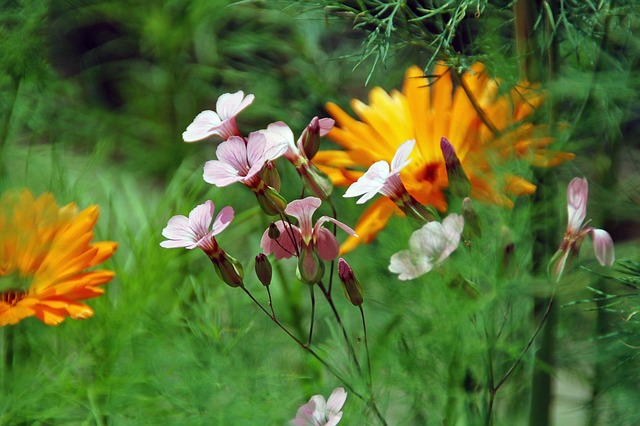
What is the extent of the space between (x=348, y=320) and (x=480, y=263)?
12 centimetres

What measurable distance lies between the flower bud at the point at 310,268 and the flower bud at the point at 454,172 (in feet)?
0.25

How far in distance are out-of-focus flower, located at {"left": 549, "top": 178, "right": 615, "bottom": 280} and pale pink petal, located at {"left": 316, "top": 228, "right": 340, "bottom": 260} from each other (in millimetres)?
94

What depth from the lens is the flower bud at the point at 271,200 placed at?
1.34ft

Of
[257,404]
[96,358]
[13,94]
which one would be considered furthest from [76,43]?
[257,404]

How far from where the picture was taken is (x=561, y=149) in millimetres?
480

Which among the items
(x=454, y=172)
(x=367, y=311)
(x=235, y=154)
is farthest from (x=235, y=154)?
(x=367, y=311)

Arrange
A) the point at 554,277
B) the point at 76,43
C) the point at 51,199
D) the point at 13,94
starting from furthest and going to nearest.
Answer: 1. the point at 76,43
2. the point at 13,94
3. the point at 51,199
4. the point at 554,277

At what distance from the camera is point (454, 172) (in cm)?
43

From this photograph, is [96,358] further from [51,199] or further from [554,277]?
[554,277]

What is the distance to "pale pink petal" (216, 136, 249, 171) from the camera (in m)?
0.40

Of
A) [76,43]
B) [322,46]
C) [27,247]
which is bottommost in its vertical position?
[76,43]

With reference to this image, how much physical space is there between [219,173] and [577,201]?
155 mm

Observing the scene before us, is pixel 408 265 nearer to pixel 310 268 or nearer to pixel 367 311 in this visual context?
pixel 310 268

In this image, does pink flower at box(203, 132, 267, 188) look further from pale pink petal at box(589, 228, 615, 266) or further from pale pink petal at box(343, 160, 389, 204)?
pale pink petal at box(589, 228, 615, 266)
